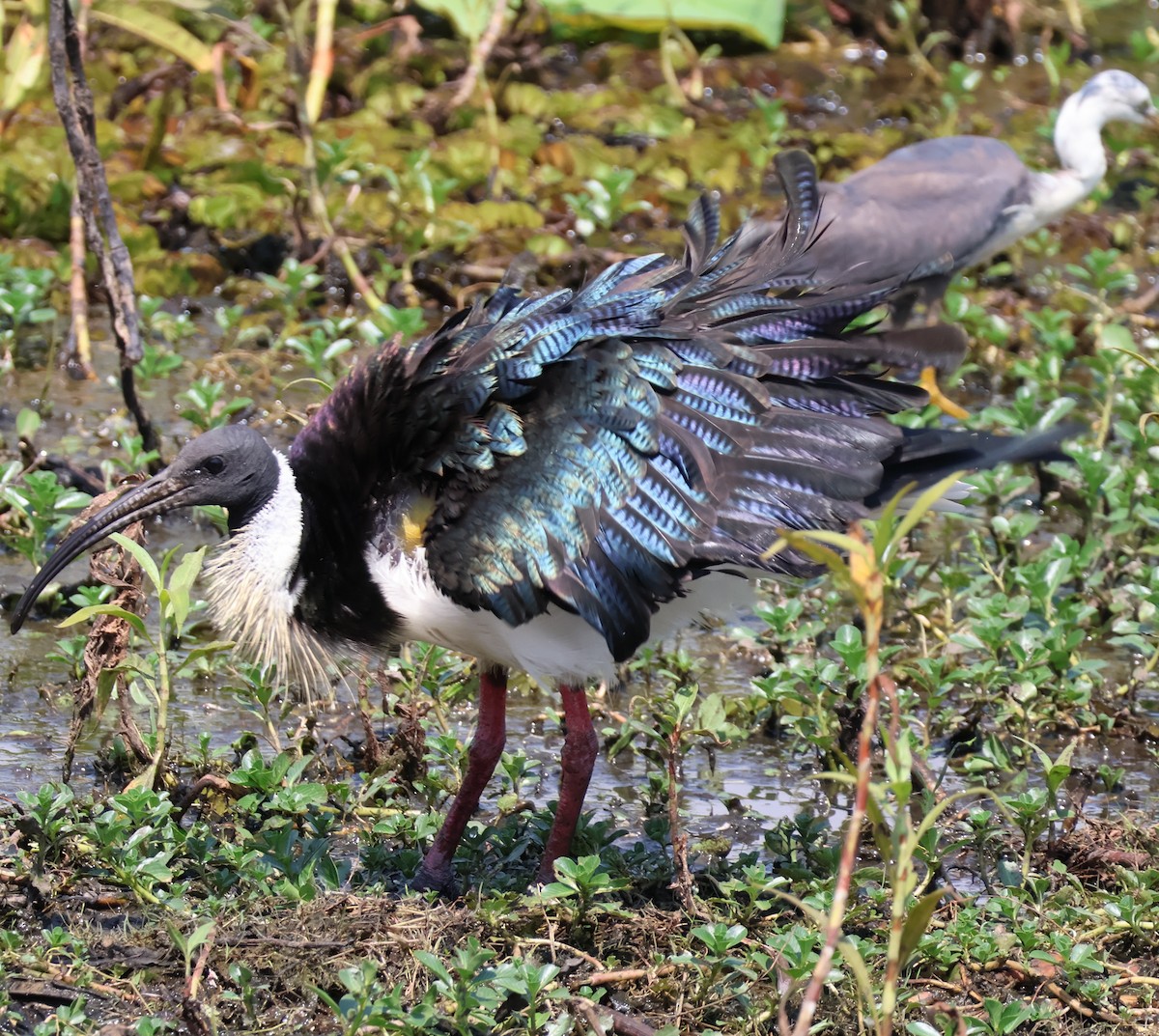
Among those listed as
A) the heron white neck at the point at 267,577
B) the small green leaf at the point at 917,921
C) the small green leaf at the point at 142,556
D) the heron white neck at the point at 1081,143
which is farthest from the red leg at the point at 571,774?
the heron white neck at the point at 1081,143

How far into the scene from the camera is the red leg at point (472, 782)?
13.5ft

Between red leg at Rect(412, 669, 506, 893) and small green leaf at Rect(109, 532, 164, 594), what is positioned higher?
small green leaf at Rect(109, 532, 164, 594)

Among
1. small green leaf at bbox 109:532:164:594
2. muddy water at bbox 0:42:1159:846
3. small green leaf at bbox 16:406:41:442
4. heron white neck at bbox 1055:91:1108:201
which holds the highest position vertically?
small green leaf at bbox 109:532:164:594

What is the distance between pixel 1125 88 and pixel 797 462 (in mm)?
6235

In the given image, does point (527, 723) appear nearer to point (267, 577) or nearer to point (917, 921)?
point (267, 577)

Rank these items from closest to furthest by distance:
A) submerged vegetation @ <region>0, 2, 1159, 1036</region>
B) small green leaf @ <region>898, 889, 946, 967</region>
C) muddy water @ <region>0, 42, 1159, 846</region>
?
small green leaf @ <region>898, 889, 946, 967</region> → submerged vegetation @ <region>0, 2, 1159, 1036</region> → muddy water @ <region>0, 42, 1159, 846</region>

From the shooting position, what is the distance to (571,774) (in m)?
4.15

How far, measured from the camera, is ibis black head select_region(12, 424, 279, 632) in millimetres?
4191

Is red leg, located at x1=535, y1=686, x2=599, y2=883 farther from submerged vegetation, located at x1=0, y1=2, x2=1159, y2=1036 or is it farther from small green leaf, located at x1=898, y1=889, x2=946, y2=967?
small green leaf, located at x1=898, y1=889, x2=946, y2=967

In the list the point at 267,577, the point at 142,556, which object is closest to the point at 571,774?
the point at 267,577

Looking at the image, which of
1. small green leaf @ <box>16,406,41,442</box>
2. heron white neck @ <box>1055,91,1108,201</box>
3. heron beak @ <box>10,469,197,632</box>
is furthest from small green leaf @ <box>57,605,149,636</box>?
heron white neck @ <box>1055,91,1108,201</box>

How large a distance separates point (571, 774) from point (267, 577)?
859 mm

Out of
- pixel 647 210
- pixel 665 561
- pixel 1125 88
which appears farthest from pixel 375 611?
pixel 1125 88

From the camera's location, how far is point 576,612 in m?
3.87
